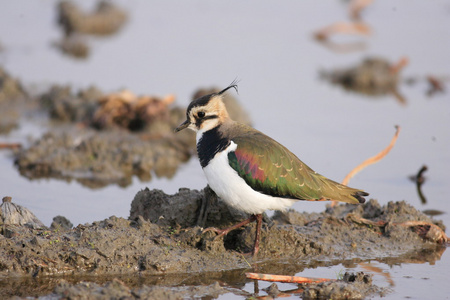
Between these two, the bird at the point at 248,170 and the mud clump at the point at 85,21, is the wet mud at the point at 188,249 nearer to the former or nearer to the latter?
the bird at the point at 248,170

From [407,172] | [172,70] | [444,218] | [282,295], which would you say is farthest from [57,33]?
[282,295]

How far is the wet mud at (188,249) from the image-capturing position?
6.15 metres

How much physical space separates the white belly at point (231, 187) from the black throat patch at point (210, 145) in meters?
0.05

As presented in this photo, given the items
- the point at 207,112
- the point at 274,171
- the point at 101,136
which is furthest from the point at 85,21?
the point at 274,171

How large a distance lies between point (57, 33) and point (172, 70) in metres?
4.56

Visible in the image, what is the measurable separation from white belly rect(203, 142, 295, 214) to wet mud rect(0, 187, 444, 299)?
1.48ft

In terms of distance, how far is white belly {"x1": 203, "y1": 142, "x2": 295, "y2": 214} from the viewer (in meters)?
6.66

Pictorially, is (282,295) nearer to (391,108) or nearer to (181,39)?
(391,108)

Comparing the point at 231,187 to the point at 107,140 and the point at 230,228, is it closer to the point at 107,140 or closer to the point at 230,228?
the point at 230,228

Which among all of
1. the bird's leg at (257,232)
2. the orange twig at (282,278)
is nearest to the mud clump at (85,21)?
the bird's leg at (257,232)

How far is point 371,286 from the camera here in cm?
637

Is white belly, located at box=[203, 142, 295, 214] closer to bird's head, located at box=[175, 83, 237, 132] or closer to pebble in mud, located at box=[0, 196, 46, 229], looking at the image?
bird's head, located at box=[175, 83, 237, 132]

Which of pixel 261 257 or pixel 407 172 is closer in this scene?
pixel 261 257

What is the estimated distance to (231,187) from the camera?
6.66 m
